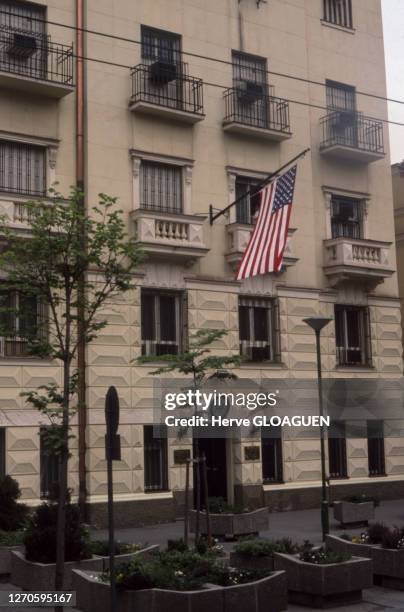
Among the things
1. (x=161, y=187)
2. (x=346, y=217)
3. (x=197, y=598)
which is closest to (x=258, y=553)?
(x=197, y=598)

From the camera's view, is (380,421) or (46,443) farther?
(380,421)

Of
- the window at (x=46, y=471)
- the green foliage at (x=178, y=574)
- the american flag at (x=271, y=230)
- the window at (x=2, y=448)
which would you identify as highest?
the american flag at (x=271, y=230)

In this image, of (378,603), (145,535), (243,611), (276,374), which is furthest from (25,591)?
(276,374)

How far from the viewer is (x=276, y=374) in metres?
29.9

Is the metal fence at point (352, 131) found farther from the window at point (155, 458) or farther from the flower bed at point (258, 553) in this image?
the flower bed at point (258, 553)

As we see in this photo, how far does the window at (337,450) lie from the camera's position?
31250mm

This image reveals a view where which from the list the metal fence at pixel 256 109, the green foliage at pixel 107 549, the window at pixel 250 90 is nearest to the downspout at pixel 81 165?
the metal fence at pixel 256 109

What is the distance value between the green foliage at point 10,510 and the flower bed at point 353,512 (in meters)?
9.10

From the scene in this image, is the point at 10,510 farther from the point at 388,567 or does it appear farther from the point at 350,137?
the point at 350,137

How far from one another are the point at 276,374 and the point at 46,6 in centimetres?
1400

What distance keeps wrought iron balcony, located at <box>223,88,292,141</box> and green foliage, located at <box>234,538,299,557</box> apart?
1677 cm

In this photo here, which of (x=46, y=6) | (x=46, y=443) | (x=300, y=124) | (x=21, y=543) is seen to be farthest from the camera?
(x=300, y=124)

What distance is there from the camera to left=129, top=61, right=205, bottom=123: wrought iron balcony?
27.8 m

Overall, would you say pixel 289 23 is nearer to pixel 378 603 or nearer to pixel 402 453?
pixel 402 453
